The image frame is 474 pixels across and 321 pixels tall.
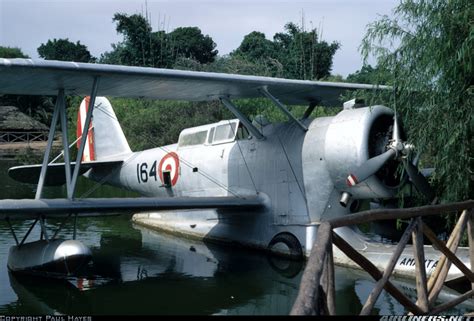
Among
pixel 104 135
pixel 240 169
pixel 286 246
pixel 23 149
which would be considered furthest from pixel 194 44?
pixel 286 246

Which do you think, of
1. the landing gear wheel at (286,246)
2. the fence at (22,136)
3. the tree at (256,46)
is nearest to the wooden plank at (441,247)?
the landing gear wheel at (286,246)

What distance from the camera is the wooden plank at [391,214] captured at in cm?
431

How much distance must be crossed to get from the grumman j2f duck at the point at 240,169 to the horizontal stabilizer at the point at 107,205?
0.02m

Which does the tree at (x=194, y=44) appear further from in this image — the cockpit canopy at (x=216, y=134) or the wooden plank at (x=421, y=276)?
the wooden plank at (x=421, y=276)

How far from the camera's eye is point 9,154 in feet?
149

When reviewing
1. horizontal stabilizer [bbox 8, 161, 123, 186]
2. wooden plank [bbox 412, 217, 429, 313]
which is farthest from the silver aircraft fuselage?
wooden plank [bbox 412, 217, 429, 313]

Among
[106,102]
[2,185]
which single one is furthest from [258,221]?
[2,185]

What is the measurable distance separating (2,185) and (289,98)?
1795 cm

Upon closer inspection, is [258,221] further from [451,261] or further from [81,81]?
[451,261]

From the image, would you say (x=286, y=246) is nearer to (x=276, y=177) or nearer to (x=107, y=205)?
(x=276, y=177)

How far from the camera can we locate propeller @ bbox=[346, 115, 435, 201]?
9039mm

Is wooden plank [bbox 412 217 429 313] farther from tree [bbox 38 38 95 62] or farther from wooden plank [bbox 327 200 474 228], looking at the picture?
tree [bbox 38 38 95 62]

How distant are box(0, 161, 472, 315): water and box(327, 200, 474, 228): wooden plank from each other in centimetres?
195

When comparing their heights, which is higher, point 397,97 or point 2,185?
point 397,97
